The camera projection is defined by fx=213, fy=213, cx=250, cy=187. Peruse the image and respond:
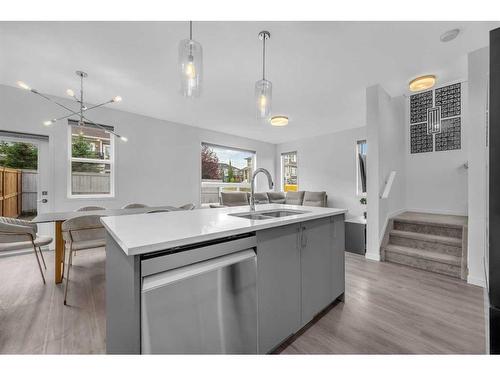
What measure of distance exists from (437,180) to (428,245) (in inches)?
65.8

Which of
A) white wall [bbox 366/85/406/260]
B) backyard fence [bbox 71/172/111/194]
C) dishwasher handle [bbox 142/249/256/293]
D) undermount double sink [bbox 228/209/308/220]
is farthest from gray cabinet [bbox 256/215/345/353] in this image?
backyard fence [bbox 71/172/111/194]

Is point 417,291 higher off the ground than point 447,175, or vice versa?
point 447,175

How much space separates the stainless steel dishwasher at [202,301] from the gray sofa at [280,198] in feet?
15.1

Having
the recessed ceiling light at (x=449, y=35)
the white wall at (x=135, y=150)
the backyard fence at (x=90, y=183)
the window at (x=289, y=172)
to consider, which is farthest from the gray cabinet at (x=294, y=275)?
the window at (x=289, y=172)

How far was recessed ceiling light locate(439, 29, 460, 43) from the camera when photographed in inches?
81.0

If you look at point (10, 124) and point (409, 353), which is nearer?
point (409, 353)

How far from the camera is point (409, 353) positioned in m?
1.37

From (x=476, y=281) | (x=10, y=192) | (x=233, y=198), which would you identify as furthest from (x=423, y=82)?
(x=10, y=192)

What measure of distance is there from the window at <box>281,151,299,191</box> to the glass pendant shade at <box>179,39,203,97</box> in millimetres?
5852

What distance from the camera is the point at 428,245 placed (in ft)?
9.76

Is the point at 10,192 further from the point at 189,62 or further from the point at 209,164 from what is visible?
the point at 189,62

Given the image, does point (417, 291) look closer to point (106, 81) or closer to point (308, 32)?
point (308, 32)

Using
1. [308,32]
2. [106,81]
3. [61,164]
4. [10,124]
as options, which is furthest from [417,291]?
[10,124]

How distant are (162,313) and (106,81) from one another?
3.40 metres
